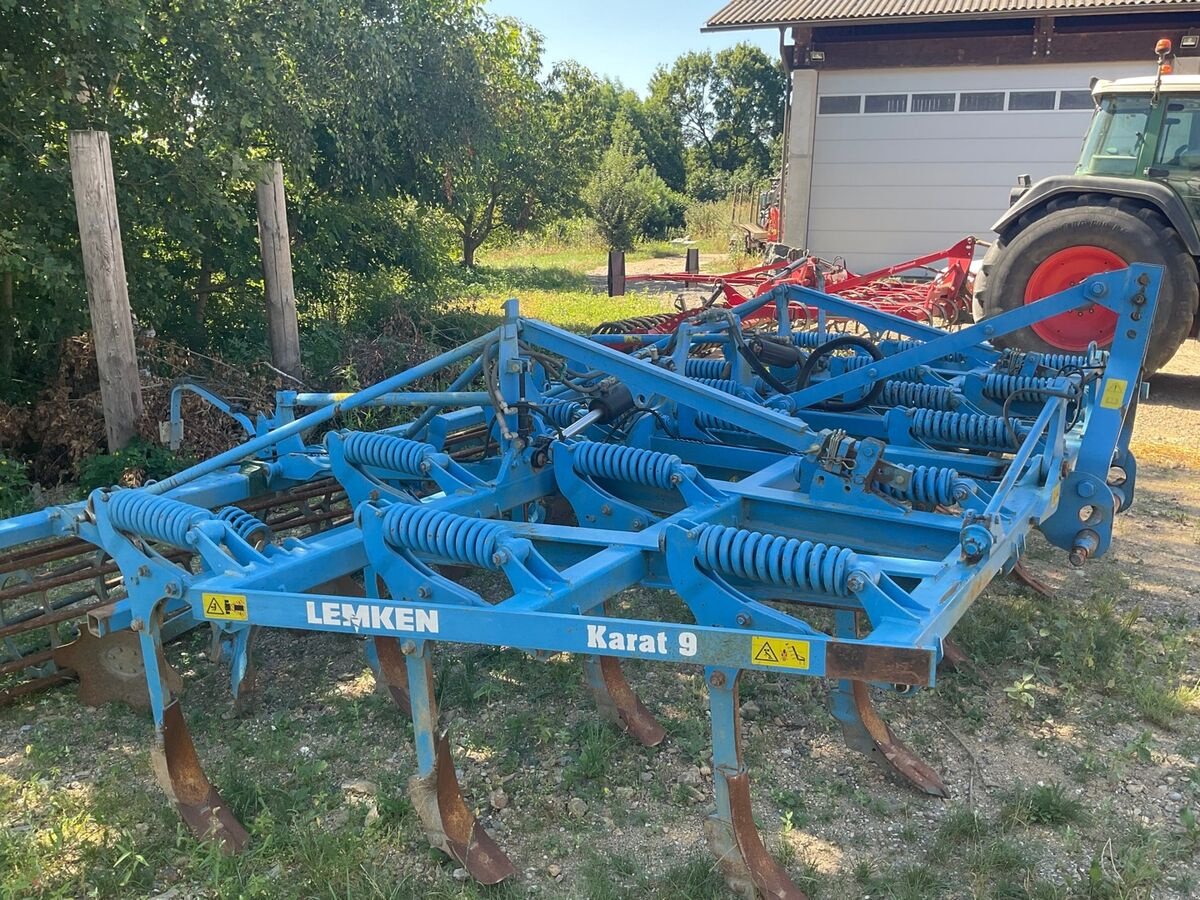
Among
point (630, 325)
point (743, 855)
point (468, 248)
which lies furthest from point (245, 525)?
point (468, 248)

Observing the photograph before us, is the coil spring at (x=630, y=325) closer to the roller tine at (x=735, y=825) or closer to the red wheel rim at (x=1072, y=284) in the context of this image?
the red wheel rim at (x=1072, y=284)

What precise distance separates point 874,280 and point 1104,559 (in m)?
5.18

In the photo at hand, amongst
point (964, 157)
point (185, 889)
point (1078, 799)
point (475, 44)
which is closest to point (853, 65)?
point (964, 157)

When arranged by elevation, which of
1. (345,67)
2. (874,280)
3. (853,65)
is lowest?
(874,280)

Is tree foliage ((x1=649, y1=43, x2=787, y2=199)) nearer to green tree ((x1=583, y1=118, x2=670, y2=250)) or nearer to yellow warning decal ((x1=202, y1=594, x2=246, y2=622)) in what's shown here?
green tree ((x1=583, y1=118, x2=670, y2=250))

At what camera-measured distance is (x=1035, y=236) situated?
7.38 metres

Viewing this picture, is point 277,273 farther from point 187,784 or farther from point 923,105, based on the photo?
point 923,105

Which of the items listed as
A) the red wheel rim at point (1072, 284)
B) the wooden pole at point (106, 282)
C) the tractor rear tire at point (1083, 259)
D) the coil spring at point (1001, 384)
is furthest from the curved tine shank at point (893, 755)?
the red wheel rim at point (1072, 284)

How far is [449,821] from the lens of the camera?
8.81 ft

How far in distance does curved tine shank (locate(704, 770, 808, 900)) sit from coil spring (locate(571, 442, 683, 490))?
3.53ft

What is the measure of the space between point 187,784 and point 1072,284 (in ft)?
22.4

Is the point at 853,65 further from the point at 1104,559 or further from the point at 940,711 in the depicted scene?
the point at 940,711

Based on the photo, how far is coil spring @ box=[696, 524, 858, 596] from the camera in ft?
8.07

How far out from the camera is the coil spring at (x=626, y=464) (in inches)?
130
